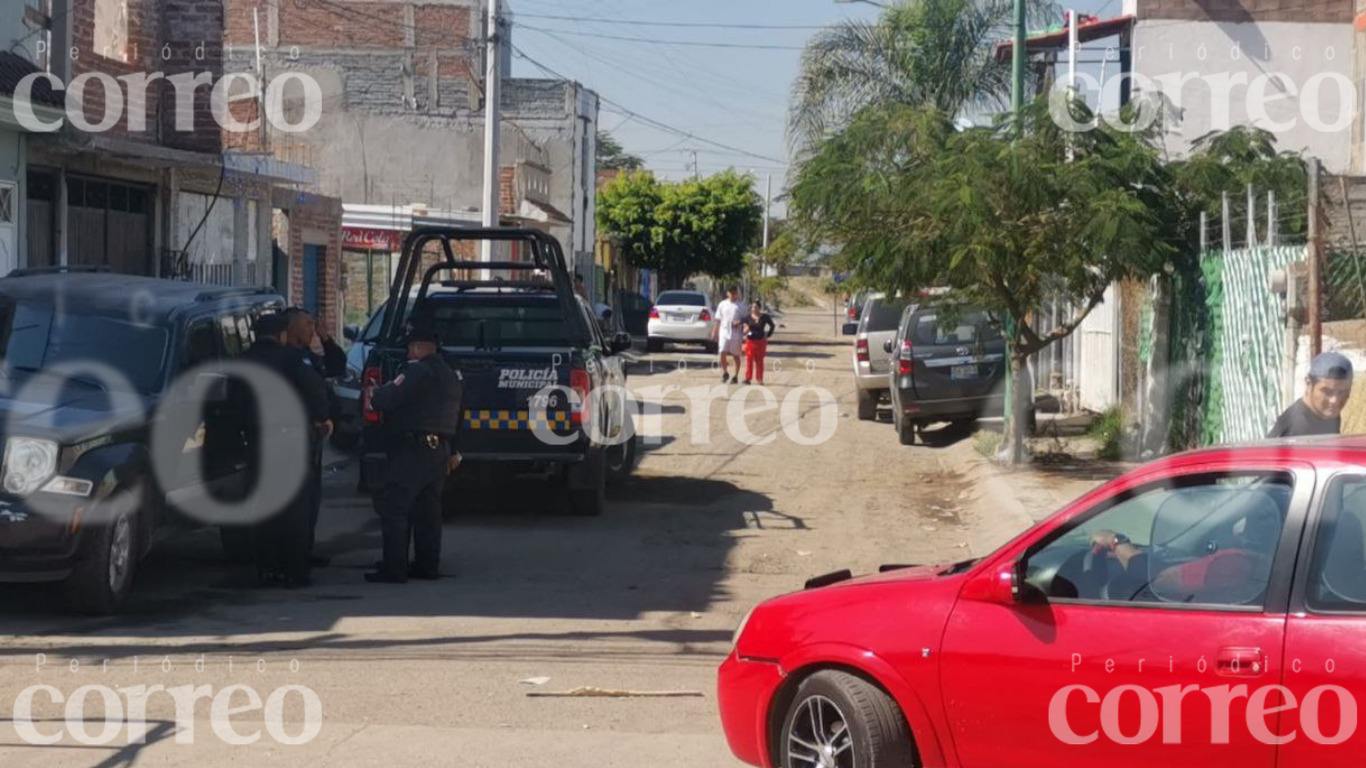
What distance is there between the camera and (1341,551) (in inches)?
196

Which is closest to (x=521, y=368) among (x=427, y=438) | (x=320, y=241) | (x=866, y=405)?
(x=427, y=438)

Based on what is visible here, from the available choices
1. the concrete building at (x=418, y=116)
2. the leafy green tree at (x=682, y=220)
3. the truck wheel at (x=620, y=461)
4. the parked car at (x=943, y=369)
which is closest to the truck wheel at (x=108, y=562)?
the truck wheel at (x=620, y=461)

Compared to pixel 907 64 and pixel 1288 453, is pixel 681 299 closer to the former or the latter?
pixel 907 64

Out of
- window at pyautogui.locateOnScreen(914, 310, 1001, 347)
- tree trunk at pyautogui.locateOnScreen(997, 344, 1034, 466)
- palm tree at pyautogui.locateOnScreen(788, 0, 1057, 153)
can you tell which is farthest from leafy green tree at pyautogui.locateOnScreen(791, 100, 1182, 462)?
palm tree at pyautogui.locateOnScreen(788, 0, 1057, 153)

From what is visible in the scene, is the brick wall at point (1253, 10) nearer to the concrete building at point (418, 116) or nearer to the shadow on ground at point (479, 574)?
the concrete building at point (418, 116)

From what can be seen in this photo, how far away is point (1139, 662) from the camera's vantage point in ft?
17.2

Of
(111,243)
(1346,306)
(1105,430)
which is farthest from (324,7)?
(1346,306)

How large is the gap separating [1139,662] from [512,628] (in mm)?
5110

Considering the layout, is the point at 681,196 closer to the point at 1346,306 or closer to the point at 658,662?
the point at 1346,306

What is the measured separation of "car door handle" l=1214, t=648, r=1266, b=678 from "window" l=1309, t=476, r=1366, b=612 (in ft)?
0.72

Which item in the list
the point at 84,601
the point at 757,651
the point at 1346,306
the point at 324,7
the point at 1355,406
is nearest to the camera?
the point at 757,651

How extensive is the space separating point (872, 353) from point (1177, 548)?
747 inches

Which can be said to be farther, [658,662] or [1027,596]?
[658,662]

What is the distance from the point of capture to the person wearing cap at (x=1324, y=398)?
26.9 feet
